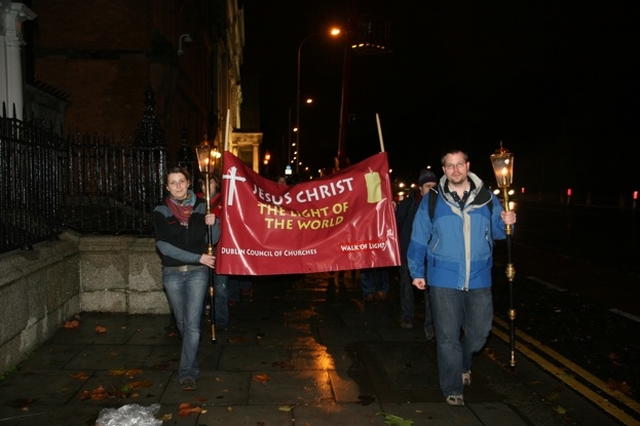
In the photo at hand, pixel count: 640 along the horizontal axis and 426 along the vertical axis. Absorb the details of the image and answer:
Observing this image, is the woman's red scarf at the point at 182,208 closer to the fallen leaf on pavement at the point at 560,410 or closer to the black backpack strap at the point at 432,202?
the black backpack strap at the point at 432,202

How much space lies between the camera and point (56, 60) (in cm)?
1529

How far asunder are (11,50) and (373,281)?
7.30 meters

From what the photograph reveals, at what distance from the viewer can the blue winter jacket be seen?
Answer: 4980 mm

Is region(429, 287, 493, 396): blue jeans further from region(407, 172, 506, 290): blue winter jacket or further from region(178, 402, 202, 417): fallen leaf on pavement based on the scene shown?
region(178, 402, 202, 417): fallen leaf on pavement

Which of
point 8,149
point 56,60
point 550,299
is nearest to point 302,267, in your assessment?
point 8,149

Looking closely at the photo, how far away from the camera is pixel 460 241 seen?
5004 mm

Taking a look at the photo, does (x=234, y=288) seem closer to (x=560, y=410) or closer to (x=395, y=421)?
(x=395, y=421)

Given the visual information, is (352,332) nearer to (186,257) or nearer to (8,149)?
(186,257)

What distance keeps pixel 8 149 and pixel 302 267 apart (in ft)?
10.3

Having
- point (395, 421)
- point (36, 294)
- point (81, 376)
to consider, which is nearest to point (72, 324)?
point (36, 294)

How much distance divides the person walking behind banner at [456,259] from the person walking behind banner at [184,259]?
73.7 inches

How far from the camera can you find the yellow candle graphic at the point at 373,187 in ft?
21.8

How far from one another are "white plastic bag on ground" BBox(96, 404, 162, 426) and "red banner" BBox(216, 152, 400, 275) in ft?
5.81

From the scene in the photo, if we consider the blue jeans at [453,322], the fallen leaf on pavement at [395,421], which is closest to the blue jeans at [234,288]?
the blue jeans at [453,322]
